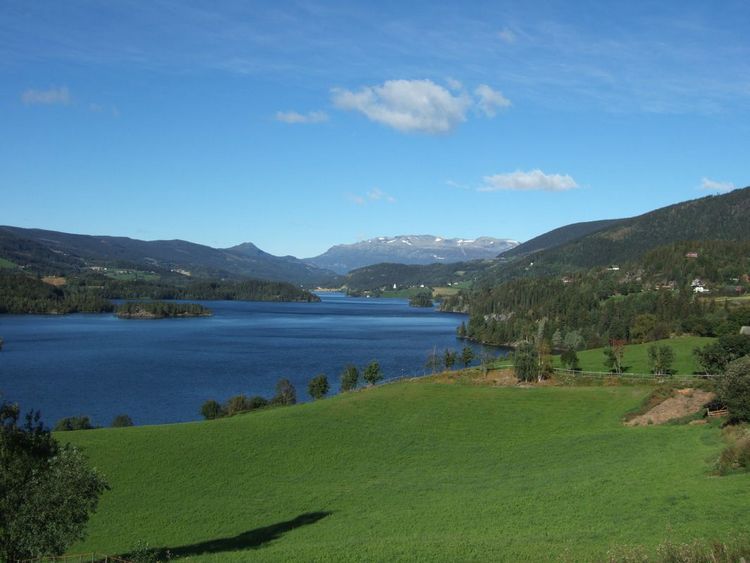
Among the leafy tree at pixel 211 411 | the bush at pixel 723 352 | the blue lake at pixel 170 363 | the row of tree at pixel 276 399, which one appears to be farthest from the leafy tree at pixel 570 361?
the leafy tree at pixel 211 411

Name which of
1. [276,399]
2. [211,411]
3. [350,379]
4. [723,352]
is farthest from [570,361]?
[211,411]

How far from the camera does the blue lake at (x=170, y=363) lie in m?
83.2

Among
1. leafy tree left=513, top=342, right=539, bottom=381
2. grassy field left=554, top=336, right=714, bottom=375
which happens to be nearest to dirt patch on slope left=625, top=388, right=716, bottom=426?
leafy tree left=513, top=342, right=539, bottom=381

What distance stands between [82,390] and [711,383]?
8128 centimetres

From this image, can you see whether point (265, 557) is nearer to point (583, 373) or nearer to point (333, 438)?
point (333, 438)

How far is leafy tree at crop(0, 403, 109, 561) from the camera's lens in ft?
61.9

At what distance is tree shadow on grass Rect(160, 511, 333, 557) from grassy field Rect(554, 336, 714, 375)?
172 ft

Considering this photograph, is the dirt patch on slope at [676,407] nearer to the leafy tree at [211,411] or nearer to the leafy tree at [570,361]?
the leafy tree at [570,361]

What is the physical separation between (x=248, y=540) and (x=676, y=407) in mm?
34158

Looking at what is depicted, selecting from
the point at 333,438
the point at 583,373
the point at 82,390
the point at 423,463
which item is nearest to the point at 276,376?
the point at 82,390

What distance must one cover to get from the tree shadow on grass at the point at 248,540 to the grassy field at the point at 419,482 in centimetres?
13

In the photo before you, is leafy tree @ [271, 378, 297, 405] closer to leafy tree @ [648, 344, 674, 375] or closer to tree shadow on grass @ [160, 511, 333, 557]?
leafy tree @ [648, 344, 674, 375]

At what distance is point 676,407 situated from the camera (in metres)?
46.2

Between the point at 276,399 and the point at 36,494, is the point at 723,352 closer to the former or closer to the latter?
the point at 276,399
